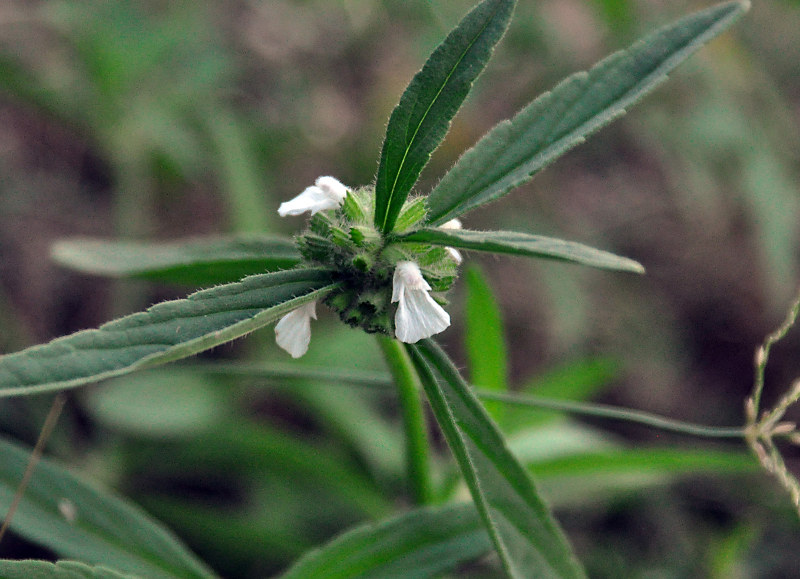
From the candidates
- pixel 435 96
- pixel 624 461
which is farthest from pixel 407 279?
pixel 624 461

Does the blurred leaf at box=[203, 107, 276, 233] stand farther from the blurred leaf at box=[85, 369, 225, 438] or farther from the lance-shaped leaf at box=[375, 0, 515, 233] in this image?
the lance-shaped leaf at box=[375, 0, 515, 233]

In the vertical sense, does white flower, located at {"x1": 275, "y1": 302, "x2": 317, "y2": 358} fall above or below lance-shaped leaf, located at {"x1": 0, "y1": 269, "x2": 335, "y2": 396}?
above

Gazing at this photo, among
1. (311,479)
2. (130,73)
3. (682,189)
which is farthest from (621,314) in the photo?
(130,73)

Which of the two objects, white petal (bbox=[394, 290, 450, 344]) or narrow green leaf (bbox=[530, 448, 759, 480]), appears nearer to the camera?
white petal (bbox=[394, 290, 450, 344])

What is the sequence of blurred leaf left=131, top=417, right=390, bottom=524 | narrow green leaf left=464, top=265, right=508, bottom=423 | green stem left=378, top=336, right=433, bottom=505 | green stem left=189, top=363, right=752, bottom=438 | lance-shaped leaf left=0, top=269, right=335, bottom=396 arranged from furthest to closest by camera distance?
blurred leaf left=131, top=417, right=390, bottom=524
narrow green leaf left=464, top=265, right=508, bottom=423
green stem left=189, top=363, right=752, bottom=438
green stem left=378, top=336, right=433, bottom=505
lance-shaped leaf left=0, top=269, right=335, bottom=396

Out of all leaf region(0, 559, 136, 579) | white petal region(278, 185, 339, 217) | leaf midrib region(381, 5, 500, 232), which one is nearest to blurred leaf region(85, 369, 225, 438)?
leaf region(0, 559, 136, 579)

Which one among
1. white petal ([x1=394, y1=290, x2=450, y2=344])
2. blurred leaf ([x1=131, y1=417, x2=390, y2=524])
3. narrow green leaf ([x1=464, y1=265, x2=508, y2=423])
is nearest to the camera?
white petal ([x1=394, y1=290, x2=450, y2=344])
